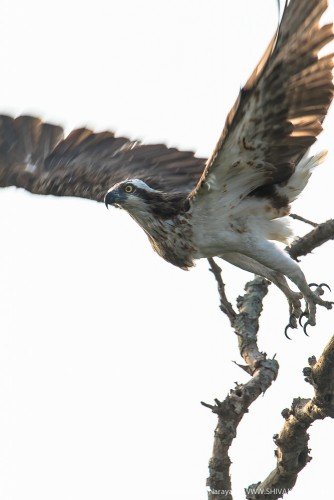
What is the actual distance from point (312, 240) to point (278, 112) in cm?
182

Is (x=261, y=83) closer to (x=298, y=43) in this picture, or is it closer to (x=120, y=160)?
(x=298, y=43)

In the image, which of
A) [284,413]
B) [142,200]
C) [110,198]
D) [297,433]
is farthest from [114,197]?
[297,433]

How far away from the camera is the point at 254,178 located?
9.39 meters

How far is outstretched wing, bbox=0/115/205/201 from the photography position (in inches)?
478

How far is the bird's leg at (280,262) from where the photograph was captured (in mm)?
9406

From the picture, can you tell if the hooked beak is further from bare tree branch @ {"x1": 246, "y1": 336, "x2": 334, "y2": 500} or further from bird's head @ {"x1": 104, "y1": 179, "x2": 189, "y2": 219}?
bare tree branch @ {"x1": 246, "y1": 336, "x2": 334, "y2": 500}

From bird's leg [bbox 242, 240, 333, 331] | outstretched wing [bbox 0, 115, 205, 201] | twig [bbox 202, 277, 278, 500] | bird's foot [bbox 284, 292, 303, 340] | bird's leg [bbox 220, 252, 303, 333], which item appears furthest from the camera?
outstretched wing [bbox 0, 115, 205, 201]

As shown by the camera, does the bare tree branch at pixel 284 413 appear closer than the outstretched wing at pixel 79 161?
Yes

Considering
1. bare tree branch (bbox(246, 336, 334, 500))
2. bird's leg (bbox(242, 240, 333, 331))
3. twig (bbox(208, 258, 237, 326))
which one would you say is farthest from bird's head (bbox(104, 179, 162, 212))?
bare tree branch (bbox(246, 336, 334, 500))

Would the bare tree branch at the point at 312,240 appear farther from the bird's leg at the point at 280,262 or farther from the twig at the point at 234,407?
the twig at the point at 234,407

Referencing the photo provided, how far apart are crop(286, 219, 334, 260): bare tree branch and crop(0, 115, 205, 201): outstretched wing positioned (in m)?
2.12

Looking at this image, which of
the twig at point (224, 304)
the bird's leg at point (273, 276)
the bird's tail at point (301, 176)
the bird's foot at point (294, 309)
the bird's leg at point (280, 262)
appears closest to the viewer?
the bird's leg at point (280, 262)

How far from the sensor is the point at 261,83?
8234 millimetres

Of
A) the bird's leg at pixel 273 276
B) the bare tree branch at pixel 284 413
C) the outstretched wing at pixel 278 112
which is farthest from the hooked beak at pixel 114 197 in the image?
the bare tree branch at pixel 284 413
